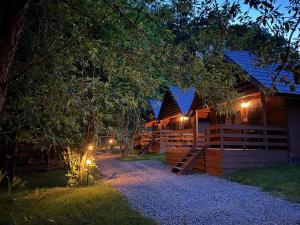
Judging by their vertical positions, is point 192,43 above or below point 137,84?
above

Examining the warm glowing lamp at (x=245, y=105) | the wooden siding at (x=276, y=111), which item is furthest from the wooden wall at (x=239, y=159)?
the warm glowing lamp at (x=245, y=105)

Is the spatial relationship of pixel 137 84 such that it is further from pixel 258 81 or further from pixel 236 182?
pixel 258 81

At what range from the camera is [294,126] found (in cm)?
1164

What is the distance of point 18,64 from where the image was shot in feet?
13.3

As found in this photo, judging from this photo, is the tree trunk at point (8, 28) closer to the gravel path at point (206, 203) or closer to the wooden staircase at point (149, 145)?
the gravel path at point (206, 203)

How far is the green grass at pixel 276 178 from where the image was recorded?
24.4 ft

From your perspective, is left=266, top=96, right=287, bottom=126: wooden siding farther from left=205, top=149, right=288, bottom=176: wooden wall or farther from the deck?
left=205, top=149, right=288, bottom=176: wooden wall

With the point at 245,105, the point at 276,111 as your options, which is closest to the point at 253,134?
the point at 276,111

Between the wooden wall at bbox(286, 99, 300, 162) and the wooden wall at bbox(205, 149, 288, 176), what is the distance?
1.42ft

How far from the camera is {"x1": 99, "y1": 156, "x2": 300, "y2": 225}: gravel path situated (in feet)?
17.2

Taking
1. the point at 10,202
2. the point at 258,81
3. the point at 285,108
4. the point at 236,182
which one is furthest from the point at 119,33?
the point at 285,108

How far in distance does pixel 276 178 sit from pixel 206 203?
326cm

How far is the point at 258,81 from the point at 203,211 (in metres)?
6.29

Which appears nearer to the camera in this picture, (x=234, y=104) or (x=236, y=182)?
(x=234, y=104)
